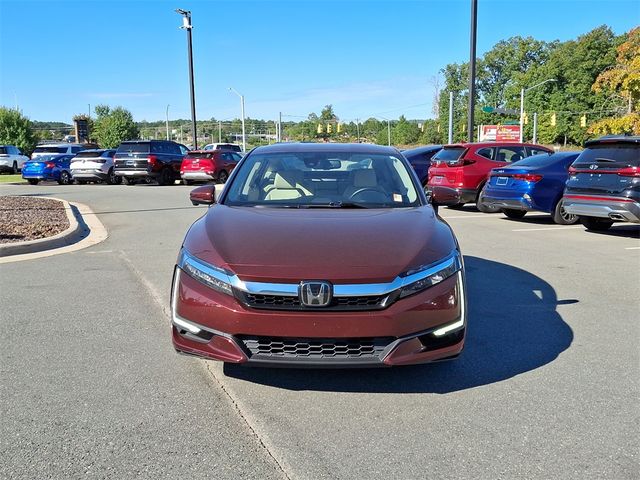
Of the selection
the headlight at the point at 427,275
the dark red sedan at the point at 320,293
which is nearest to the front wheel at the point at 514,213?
the dark red sedan at the point at 320,293

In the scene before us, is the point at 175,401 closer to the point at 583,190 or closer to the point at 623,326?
the point at 623,326

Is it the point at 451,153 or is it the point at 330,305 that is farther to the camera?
the point at 451,153

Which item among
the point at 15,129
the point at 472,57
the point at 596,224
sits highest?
the point at 15,129

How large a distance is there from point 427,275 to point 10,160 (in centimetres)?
3564

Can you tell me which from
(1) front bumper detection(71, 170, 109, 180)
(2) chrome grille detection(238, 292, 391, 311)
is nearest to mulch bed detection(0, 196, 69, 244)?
(2) chrome grille detection(238, 292, 391, 311)

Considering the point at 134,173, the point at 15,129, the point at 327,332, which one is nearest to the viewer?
the point at 327,332

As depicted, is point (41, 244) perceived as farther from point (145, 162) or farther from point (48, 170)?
point (48, 170)

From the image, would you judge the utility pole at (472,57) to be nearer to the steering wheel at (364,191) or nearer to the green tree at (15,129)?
the steering wheel at (364,191)

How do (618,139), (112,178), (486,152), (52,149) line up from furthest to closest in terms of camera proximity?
(52,149)
(112,178)
(486,152)
(618,139)

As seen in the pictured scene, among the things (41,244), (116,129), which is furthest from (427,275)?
(116,129)

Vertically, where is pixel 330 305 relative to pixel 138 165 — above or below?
below

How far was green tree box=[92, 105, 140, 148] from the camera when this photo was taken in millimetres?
76250

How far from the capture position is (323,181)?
4922 millimetres

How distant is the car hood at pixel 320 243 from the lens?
10.7 ft
